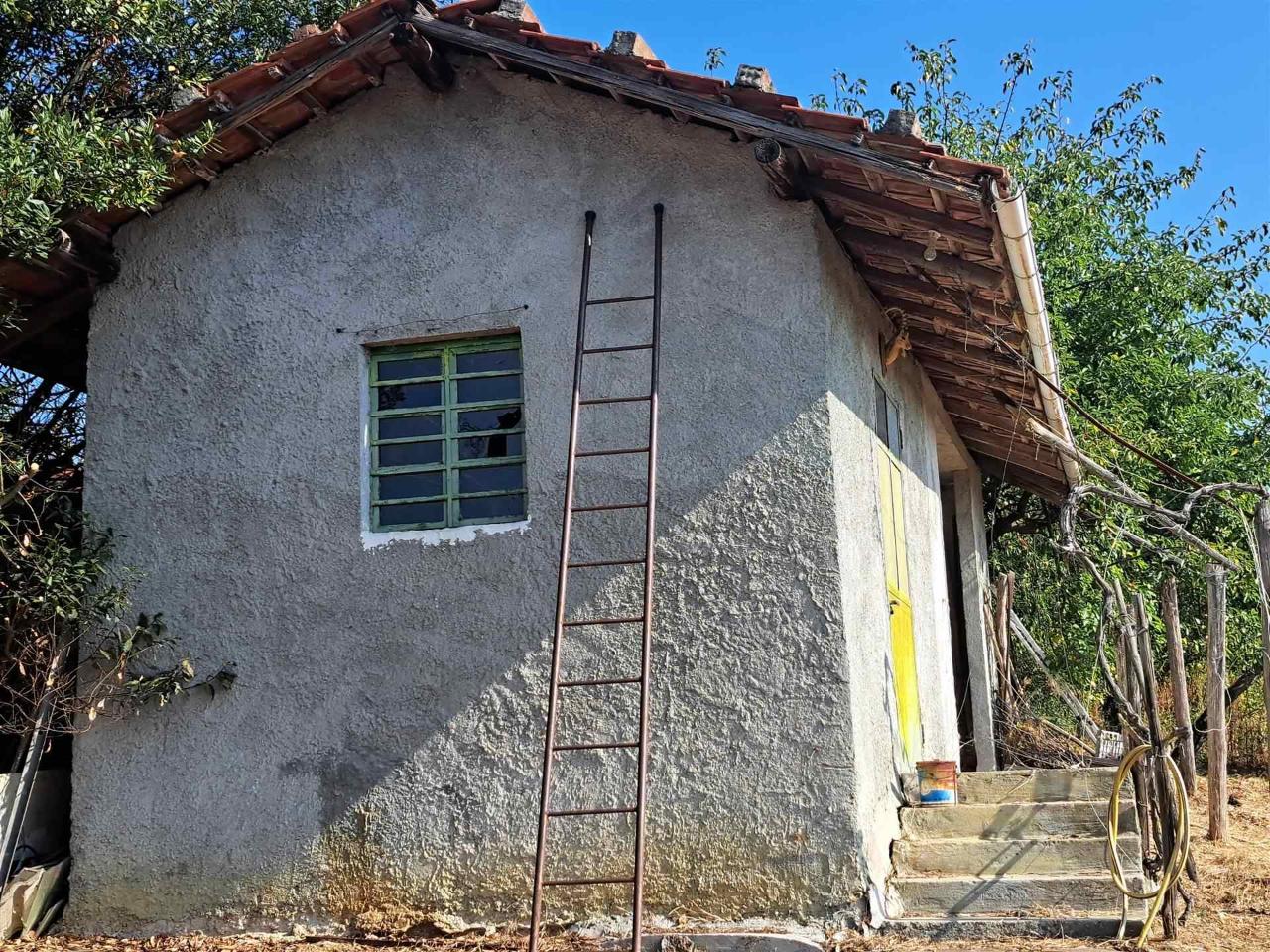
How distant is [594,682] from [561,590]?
1.65ft

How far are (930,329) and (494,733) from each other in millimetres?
4021

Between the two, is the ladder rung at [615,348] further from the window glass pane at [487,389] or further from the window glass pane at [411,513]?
the window glass pane at [411,513]

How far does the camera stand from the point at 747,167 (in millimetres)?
7652

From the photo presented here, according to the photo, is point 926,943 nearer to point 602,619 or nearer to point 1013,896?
point 1013,896

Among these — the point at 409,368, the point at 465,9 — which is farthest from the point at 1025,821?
the point at 465,9

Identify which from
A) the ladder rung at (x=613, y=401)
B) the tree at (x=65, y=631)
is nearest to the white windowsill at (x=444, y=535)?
the ladder rung at (x=613, y=401)

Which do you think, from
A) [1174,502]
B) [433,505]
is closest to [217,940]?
[433,505]

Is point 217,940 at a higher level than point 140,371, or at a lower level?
lower

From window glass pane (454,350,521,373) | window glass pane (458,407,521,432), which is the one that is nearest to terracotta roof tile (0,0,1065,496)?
window glass pane (454,350,521,373)

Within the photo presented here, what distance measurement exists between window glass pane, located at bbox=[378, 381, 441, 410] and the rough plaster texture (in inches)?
7.7

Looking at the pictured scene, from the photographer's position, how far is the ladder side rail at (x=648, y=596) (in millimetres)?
6156

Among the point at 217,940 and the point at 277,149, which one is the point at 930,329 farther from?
the point at 217,940

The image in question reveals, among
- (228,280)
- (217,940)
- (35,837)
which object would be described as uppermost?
(228,280)

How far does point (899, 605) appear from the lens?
354 inches
